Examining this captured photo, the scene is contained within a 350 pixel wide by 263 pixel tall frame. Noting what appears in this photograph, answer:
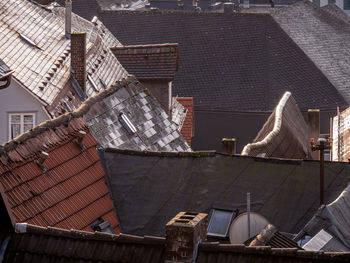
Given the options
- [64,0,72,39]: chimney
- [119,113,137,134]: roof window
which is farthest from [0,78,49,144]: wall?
[64,0,72,39]: chimney

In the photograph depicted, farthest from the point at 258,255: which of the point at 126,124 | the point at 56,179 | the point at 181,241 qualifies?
the point at 126,124

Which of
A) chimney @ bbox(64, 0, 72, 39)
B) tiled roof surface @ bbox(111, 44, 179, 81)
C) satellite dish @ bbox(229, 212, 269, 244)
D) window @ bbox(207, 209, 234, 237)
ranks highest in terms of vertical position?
chimney @ bbox(64, 0, 72, 39)

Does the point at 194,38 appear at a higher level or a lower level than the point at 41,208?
lower

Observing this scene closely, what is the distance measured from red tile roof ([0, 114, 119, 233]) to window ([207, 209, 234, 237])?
6.44 feet

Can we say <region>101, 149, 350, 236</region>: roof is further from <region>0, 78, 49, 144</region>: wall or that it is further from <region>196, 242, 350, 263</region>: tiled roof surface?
<region>0, 78, 49, 144</region>: wall

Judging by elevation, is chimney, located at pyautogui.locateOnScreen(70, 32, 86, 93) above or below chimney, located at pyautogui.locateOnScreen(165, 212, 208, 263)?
below

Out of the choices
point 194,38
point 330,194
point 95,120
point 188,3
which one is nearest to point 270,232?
point 330,194

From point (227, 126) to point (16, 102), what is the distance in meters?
30.9

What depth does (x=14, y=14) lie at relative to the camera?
34.8 meters

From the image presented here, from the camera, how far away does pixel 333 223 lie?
63.6 feet

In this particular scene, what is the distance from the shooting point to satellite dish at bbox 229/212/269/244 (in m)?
20.1

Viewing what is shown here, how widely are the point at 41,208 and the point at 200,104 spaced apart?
41.9m

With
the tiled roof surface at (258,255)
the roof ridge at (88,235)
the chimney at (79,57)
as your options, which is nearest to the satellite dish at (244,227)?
the roof ridge at (88,235)

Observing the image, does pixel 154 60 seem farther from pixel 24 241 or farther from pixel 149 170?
pixel 24 241
